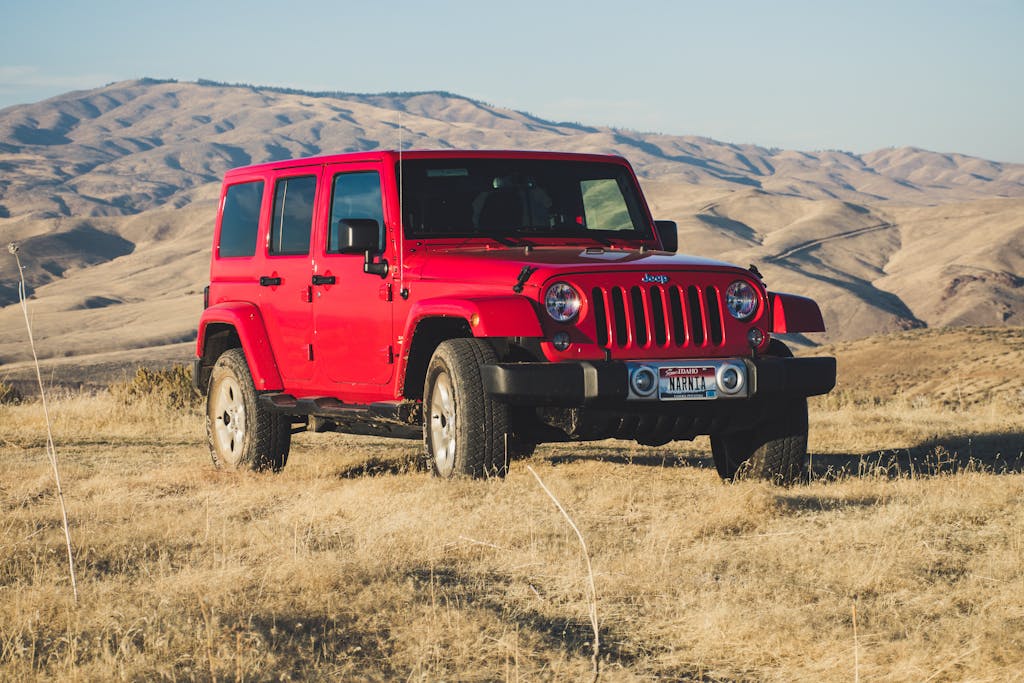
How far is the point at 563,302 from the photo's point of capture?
7391 millimetres

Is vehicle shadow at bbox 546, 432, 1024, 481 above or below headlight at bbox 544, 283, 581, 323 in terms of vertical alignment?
below

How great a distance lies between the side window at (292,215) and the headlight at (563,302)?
2.59 metres

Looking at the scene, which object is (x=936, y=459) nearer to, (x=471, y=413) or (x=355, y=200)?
(x=471, y=413)

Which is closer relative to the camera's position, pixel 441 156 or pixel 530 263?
pixel 530 263

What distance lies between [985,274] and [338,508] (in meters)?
84.8

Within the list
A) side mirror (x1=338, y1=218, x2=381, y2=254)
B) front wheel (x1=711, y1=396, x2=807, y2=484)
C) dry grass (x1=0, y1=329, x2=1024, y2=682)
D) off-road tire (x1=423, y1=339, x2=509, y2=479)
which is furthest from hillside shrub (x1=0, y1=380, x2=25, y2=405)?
front wheel (x1=711, y1=396, x2=807, y2=484)

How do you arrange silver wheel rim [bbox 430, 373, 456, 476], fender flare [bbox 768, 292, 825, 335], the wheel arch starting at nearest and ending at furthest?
silver wheel rim [bbox 430, 373, 456, 476], fender flare [bbox 768, 292, 825, 335], the wheel arch

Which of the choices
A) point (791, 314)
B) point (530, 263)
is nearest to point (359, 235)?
point (530, 263)

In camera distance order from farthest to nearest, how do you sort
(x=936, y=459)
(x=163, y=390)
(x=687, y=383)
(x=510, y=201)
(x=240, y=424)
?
(x=163, y=390) < (x=936, y=459) < (x=240, y=424) < (x=510, y=201) < (x=687, y=383)

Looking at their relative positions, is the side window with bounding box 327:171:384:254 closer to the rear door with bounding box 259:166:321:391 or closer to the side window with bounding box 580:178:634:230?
the rear door with bounding box 259:166:321:391

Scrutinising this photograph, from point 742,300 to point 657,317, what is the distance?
64 cm

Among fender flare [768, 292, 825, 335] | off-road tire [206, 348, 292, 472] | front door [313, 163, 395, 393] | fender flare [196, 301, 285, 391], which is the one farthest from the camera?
off-road tire [206, 348, 292, 472]

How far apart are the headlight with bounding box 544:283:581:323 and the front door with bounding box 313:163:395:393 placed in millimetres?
1457

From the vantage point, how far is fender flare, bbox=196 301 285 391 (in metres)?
9.70
